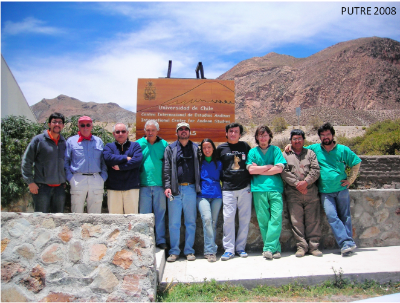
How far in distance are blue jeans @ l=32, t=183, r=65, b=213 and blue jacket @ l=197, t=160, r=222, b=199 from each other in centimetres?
189

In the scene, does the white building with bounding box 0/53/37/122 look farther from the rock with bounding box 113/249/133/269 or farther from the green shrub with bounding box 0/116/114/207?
the rock with bounding box 113/249/133/269

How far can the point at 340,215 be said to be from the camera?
4.54 m

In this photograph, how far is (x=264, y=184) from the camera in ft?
14.6

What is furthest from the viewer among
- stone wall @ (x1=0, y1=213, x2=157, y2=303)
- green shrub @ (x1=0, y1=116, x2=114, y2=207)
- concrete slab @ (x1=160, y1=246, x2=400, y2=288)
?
green shrub @ (x1=0, y1=116, x2=114, y2=207)

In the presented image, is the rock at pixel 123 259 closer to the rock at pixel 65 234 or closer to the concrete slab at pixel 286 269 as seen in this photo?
the rock at pixel 65 234

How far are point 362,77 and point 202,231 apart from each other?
189 feet

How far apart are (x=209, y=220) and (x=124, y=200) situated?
3.98 ft

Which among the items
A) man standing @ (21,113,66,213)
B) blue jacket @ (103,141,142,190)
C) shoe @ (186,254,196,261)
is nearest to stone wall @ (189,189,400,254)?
shoe @ (186,254,196,261)

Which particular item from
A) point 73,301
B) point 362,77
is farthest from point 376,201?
point 362,77

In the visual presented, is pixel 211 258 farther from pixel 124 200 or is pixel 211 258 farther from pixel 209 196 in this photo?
pixel 124 200

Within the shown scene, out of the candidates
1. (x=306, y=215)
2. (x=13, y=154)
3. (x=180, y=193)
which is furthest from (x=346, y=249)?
(x=13, y=154)

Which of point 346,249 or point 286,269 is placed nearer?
point 286,269

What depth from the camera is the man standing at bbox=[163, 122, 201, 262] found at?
4.30 meters

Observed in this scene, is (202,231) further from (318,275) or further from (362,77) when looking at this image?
(362,77)
